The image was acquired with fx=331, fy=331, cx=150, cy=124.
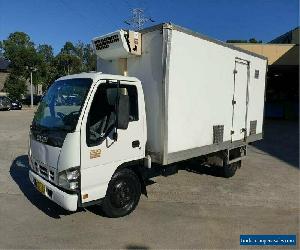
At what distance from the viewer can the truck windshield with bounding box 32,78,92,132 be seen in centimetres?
507

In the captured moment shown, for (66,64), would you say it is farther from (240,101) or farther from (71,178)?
(71,178)

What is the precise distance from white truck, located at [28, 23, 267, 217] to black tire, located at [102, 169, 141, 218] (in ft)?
0.06

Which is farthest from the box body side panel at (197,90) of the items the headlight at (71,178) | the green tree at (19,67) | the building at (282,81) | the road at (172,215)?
the green tree at (19,67)

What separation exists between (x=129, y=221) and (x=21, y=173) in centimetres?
423

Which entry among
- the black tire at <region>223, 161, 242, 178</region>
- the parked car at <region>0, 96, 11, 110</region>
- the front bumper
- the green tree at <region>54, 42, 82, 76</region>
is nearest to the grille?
the front bumper

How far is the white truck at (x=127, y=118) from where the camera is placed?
501 centimetres

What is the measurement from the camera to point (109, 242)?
497cm

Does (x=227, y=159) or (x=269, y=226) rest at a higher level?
(x=227, y=159)

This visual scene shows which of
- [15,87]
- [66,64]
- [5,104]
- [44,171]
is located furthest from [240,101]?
[66,64]

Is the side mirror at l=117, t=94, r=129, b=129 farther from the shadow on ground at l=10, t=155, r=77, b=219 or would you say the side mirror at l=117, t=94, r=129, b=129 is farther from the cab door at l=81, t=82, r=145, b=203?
the shadow on ground at l=10, t=155, r=77, b=219

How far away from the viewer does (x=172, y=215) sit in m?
6.04

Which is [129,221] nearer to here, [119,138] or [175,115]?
[119,138]

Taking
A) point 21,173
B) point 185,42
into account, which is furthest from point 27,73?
point 185,42

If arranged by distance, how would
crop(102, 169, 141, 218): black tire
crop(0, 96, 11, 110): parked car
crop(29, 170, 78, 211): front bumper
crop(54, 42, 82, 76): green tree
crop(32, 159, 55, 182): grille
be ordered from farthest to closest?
crop(54, 42, 82, 76): green tree
crop(0, 96, 11, 110): parked car
crop(102, 169, 141, 218): black tire
crop(32, 159, 55, 182): grille
crop(29, 170, 78, 211): front bumper
